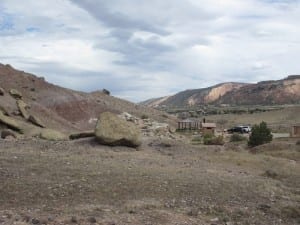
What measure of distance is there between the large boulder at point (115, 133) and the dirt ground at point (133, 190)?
3.87 feet

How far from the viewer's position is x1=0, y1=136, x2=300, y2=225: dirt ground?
10281mm

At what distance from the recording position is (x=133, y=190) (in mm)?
11961

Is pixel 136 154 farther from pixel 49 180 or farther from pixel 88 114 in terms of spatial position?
pixel 88 114

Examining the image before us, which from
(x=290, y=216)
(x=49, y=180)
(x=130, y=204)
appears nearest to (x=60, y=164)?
(x=49, y=180)

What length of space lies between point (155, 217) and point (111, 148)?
27.0 feet

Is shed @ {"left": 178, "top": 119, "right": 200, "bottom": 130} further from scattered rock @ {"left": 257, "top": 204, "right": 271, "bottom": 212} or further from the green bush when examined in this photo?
scattered rock @ {"left": 257, "top": 204, "right": 271, "bottom": 212}

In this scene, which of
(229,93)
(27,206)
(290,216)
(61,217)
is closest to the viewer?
(61,217)

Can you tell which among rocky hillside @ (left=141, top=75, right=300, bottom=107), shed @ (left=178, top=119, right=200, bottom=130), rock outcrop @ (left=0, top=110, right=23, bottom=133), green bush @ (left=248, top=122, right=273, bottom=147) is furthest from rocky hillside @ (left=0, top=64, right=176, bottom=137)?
rocky hillside @ (left=141, top=75, right=300, bottom=107)

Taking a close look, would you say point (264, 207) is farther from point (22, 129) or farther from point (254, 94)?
point (254, 94)

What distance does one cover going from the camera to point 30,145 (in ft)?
58.1

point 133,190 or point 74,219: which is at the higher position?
point 133,190

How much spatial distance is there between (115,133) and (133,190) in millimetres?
6969

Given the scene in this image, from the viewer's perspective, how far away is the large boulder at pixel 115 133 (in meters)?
18.7

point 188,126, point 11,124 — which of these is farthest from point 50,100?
point 11,124
